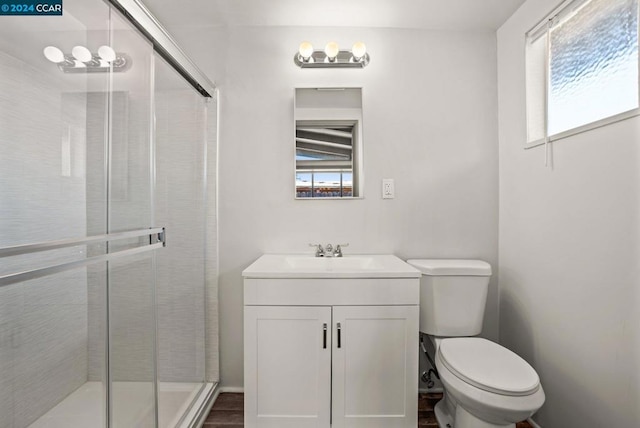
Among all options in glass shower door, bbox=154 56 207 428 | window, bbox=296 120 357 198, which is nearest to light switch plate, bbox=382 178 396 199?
window, bbox=296 120 357 198

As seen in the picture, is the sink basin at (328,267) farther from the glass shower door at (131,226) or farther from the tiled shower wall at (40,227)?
the tiled shower wall at (40,227)

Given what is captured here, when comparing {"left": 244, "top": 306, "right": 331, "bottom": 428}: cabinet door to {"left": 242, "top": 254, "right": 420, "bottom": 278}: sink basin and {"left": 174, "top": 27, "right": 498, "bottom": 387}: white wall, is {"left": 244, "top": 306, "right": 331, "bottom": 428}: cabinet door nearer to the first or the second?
{"left": 242, "top": 254, "right": 420, "bottom": 278}: sink basin

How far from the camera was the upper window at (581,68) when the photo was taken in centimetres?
125

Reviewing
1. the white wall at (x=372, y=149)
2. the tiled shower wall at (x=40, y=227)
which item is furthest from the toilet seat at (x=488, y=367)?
the tiled shower wall at (x=40, y=227)

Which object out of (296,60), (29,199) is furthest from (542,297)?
(29,199)

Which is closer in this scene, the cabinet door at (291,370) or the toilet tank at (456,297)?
the cabinet door at (291,370)

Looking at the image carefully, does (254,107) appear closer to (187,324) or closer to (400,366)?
(187,324)

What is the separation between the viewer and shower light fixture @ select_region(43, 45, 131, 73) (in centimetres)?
90

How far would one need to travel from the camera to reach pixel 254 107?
6.65 feet

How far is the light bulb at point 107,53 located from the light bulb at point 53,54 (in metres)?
0.15

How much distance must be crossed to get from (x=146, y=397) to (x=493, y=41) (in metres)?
2.63

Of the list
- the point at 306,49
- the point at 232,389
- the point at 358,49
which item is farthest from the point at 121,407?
the point at 358,49

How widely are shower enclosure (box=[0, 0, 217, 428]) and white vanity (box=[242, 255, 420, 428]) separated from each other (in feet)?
1.36

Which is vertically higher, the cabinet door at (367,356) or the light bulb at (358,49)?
the light bulb at (358,49)
